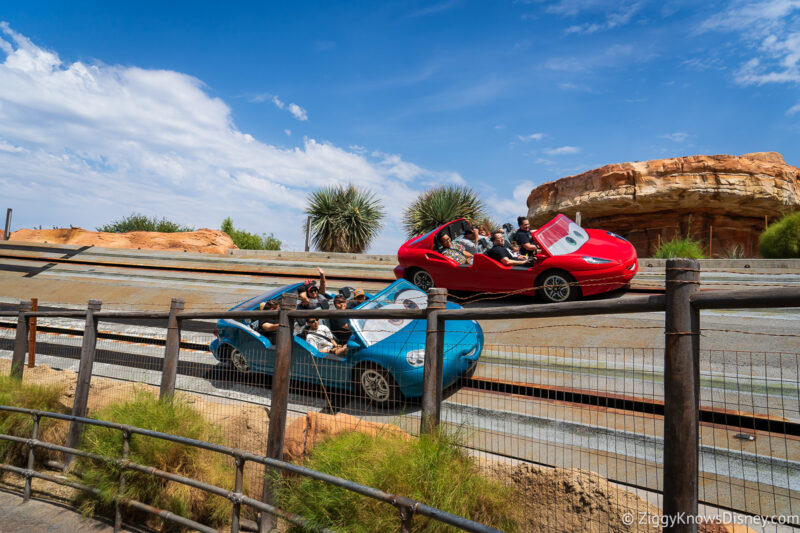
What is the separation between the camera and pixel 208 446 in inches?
144

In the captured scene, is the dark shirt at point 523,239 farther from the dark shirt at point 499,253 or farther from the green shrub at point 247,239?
the green shrub at point 247,239

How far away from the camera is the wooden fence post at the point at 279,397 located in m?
3.75

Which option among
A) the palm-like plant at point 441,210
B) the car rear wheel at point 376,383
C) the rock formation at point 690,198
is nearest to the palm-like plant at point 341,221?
the palm-like plant at point 441,210

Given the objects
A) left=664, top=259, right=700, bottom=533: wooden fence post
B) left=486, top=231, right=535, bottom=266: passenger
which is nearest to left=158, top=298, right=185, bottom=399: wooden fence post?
left=664, top=259, right=700, bottom=533: wooden fence post

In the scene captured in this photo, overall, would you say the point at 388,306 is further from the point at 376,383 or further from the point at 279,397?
the point at 279,397

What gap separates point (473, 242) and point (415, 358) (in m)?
6.00

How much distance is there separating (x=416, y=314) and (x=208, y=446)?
6.08 ft

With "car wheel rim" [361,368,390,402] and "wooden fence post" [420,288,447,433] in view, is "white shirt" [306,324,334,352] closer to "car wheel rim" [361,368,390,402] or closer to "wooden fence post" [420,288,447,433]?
"car wheel rim" [361,368,390,402]

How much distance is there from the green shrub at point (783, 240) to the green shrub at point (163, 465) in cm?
1586

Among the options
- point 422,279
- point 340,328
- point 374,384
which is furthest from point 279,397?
point 422,279

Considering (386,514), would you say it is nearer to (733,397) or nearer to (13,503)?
(733,397)

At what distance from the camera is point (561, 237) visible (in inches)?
355

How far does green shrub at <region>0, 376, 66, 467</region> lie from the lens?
560 centimetres

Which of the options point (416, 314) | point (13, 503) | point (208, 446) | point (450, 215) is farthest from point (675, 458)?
point (450, 215)
